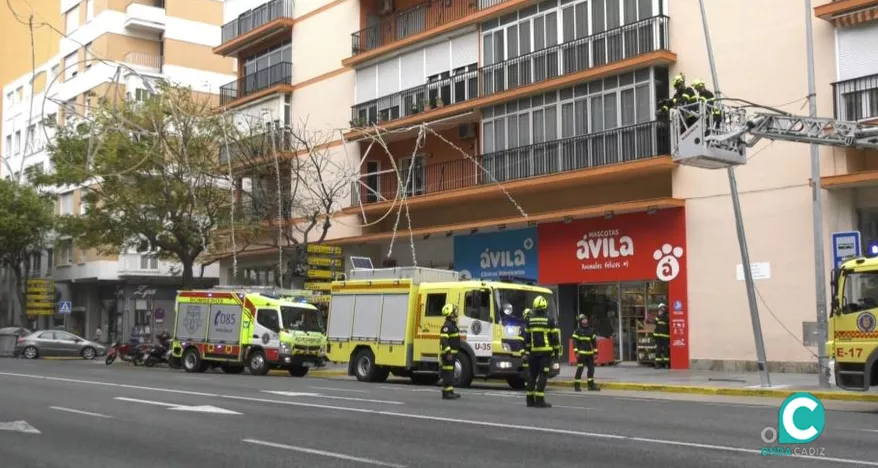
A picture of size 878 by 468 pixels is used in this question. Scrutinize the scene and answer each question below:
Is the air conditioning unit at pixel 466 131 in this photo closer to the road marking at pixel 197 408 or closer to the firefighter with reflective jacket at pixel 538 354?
the firefighter with reflective jacket at pixel 538 354

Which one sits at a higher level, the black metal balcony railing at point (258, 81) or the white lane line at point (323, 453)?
the black metal balcony railing at point (258, 81)

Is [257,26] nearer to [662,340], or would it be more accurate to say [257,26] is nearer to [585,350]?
[662,340]

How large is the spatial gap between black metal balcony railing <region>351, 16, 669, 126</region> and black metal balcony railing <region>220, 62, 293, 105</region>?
5.41 meters

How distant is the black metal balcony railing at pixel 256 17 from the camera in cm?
4019

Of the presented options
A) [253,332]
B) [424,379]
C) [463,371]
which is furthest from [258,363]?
[463,371]

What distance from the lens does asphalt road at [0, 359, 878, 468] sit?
957cm

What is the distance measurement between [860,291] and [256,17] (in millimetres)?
32672

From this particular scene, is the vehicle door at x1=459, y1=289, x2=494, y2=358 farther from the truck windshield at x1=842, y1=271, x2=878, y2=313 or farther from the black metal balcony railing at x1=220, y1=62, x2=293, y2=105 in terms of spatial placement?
the black metal balcony railing at x1=220, y1=62, x2=293, y2=105

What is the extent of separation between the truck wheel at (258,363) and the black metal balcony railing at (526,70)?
1086cm

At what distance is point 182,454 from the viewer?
10.0 metres

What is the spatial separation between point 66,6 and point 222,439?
53.2m

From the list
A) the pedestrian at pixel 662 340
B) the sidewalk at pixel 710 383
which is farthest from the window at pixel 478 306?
the pedestrian at pixel 662 340

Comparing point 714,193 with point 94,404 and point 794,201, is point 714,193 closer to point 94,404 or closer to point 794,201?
point 794,201

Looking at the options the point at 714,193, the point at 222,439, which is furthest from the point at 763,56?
the point at 222,439
